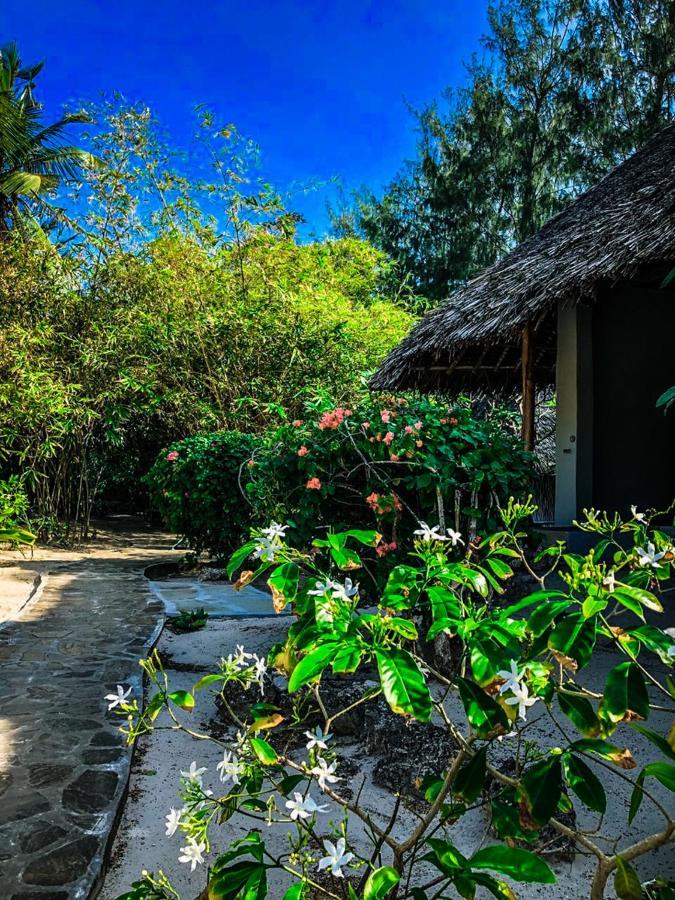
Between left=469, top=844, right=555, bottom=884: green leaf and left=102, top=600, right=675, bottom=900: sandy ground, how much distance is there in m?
0.57

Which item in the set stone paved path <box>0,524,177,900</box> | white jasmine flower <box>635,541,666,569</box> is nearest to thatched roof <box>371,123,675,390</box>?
stone paved path <box>0,524,177,900</box>

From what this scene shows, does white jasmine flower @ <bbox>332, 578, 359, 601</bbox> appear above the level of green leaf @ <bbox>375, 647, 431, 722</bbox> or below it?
above

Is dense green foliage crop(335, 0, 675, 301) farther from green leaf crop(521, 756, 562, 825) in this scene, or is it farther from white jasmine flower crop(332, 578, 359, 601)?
green leaf crop(521, 756, 562, 825)

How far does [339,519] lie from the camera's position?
12.1 ft

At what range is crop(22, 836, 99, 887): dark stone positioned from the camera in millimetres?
1916

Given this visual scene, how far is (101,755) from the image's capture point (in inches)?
108

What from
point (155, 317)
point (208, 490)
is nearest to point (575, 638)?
point (208, 490)

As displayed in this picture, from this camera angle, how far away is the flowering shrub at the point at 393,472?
337 cm

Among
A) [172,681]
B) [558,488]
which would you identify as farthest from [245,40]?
[172,681]

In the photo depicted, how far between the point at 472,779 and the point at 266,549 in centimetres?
55

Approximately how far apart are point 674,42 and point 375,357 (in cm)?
1088

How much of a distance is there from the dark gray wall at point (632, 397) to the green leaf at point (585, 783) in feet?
14.2

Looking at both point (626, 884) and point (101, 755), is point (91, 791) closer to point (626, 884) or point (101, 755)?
point (101, 755)

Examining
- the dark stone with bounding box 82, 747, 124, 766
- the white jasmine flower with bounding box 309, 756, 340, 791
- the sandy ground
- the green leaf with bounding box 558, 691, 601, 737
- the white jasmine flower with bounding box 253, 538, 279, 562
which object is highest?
the white jasmine flower with bounding box 253, 538, 279, 562
